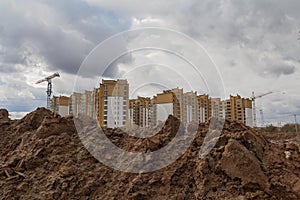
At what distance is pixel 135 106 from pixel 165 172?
2097 cm

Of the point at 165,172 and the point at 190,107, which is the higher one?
the point at 190,107

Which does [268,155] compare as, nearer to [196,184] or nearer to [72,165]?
[196,184]

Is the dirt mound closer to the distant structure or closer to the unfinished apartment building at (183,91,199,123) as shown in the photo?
the distant structure

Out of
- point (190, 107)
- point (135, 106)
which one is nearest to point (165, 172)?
point (190, 107)

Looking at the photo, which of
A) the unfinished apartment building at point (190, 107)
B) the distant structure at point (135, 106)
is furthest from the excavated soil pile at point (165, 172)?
the unfinished apartment building at point (190, 107)

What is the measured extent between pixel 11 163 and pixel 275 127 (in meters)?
29.9

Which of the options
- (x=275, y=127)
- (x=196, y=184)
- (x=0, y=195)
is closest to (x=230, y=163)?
(x=196, y=184)

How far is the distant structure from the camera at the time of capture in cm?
1147

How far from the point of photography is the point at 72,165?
589 cm

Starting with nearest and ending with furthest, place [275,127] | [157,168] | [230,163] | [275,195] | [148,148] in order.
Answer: [275,195] < [230,163] < [157,168] < [148,148] < [275,127]

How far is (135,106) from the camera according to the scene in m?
26.3

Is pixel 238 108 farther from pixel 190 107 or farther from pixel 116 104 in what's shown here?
pixel 116 104

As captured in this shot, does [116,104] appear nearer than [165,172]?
No

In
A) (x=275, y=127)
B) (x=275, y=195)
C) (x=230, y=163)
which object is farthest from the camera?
(x=275, y=127)
